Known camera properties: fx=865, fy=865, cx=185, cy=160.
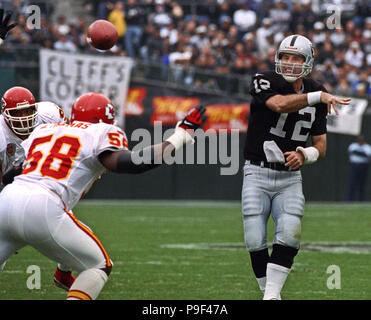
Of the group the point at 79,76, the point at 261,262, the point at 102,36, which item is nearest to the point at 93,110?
the point at 261,262

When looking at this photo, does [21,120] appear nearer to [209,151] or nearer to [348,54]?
[209,151]

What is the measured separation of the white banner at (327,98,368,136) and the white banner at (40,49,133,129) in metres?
4.32

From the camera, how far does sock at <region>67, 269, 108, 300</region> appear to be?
4.64m

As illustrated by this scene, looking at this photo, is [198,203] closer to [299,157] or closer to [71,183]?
[299,157]

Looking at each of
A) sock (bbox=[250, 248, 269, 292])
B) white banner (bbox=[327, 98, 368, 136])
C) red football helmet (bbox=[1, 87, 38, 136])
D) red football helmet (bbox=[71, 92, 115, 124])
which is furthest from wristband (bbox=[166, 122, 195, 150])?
white banner (bbox=[327, 98, 368, 136])

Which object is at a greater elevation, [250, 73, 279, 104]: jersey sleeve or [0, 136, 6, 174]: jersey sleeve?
[250, 73, 279, 104]: jersey sleeve

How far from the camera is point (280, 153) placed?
19.2ft

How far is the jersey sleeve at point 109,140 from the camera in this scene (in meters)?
4.71

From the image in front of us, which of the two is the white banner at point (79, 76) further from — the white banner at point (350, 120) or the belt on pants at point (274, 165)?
the belt on pants at point (274, 165)

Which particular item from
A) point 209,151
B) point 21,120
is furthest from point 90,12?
point 21,120

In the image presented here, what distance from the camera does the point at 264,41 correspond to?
18844 mm

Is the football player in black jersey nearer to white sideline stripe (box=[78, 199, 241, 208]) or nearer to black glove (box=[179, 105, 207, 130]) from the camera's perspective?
black glove (box=[179, 105, 207, 130])
